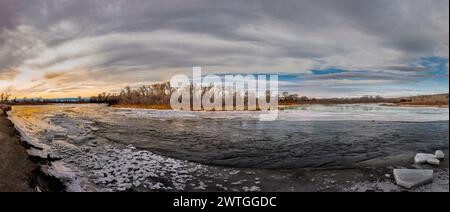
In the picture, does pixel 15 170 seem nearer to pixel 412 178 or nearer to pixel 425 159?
pixel 412 178

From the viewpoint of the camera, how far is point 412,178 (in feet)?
14.9

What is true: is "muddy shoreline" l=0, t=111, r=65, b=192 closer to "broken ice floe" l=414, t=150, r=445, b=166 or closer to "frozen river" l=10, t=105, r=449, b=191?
"frozen river" l=10, t=105, r=449, b=191

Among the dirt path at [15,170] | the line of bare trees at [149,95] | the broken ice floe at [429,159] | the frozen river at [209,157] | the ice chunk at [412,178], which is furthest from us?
the line of bare trees at [149,95]

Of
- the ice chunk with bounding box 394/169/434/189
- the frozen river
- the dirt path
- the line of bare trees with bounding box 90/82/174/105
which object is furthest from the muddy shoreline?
the line of bare trees with bounding box 90/82/174/105

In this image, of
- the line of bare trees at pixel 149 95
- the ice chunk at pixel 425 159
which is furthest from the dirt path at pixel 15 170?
the line of bare trees at pixel 149 95

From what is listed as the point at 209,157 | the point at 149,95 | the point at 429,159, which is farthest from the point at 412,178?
the point at 149,95

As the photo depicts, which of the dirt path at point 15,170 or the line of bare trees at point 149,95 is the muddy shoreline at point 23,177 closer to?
the dirt path at point 15,170

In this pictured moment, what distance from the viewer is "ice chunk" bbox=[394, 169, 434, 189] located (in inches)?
174

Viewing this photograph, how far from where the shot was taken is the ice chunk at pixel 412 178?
4418 millimetres

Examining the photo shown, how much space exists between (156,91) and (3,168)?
43415mm

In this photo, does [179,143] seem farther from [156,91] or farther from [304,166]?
[156,91]
